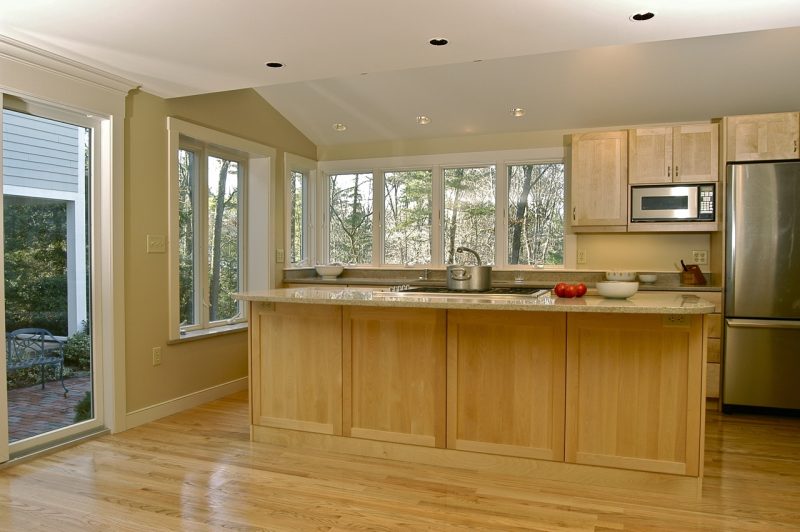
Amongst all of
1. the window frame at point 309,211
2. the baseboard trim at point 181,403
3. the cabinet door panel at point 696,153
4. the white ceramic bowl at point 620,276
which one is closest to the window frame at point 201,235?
the baseboard trim at point 181,403

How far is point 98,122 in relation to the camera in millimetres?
3502

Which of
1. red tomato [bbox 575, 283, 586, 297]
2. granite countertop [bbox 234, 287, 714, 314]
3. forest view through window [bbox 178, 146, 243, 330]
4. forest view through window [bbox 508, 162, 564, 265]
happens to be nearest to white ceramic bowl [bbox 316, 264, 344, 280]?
forest view through window [bbox 178, 146, 243, 330]

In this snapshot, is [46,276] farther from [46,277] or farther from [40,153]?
[40,153]

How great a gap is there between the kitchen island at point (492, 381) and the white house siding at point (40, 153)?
1314 mm

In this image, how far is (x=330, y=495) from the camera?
8.64 feet

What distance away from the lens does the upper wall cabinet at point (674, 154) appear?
4418 mm

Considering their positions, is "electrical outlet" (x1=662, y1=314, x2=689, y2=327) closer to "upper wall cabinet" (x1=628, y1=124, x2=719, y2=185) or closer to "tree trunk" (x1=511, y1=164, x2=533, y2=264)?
"upper wall cabinet" (x1=628, y1=124, x2=719, y2=185)

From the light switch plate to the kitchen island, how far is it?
0.98 m

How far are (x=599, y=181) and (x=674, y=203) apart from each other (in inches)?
23.5

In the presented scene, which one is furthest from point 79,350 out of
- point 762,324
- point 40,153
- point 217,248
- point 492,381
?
point 762,324

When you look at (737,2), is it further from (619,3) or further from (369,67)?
(369,67)

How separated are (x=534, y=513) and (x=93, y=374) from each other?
2742 mm

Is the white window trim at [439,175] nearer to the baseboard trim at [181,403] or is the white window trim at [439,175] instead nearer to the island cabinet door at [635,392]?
the baseboard trim at [181,403]

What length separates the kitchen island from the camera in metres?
2.65
